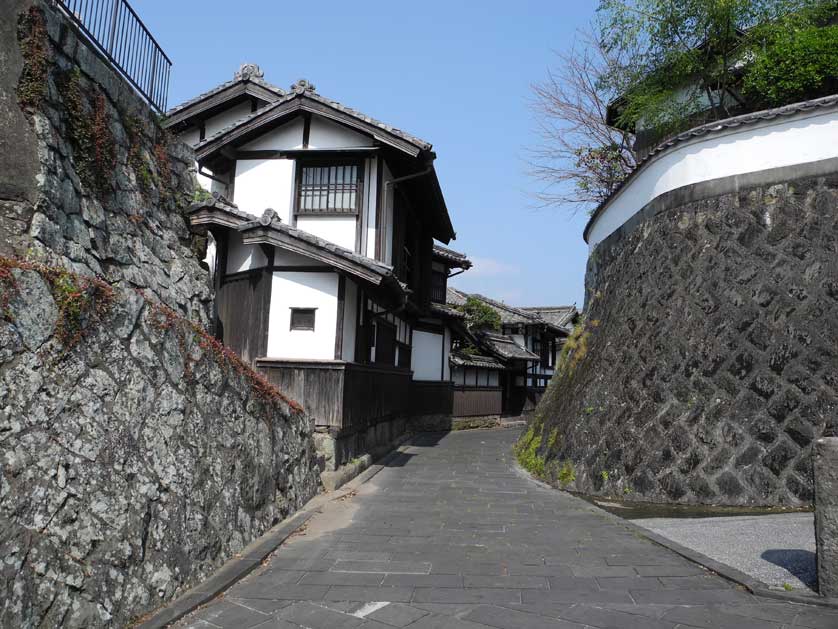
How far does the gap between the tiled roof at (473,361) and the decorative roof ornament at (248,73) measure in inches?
586

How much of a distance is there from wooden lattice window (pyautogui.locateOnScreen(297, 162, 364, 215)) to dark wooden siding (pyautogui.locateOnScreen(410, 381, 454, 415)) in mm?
11048

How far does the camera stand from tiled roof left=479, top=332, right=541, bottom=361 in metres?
30.5

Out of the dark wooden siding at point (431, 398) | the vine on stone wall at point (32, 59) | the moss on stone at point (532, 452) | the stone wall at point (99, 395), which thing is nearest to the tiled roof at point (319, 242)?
the stone wall at point (99, 395)

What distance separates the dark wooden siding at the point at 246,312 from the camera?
40.9 feet

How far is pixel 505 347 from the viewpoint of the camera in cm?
3244

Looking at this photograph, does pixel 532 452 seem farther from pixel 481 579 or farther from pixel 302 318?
pixel 481 579

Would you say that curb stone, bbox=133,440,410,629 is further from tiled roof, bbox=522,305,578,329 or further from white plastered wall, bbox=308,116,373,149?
tiled roof, bbox=522,305,578,329

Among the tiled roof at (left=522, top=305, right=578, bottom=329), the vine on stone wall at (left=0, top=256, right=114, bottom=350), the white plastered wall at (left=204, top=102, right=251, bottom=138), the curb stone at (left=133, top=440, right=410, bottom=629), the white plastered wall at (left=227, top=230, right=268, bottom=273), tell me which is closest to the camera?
the vine on stone wall at (left=0, top=256, right=114, bottom=350)

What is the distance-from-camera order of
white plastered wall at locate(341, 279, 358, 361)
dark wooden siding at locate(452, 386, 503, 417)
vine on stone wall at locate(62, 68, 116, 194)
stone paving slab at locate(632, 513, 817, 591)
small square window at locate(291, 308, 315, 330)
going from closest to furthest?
stone paving slab at locate(632, 513, 817, 591) < vine on stone wall at locate(62, 68, 116, 194) < small square window at locate(291, 308, 315, 330) < white plastered wall at locate(341, 279, 358, 361) < dark wooden siding at locate(452, 386, 503, 417)

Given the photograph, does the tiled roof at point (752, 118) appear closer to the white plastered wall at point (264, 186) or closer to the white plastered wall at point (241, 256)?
the white plastered wall at point (264, 186)

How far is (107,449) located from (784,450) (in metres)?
9.55

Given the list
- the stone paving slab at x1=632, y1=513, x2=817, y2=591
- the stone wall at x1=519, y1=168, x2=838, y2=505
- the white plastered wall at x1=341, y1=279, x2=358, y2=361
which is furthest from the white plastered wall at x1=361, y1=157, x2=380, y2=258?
the stone paving slab at x1=632, y1=513, x2=817, y2=591

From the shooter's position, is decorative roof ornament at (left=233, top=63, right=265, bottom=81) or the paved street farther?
decorative roof ornament at (left=233, top=63, right=265, bottom=81)

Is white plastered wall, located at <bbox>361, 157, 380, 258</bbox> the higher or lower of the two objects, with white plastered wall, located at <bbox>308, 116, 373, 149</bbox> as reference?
lower
